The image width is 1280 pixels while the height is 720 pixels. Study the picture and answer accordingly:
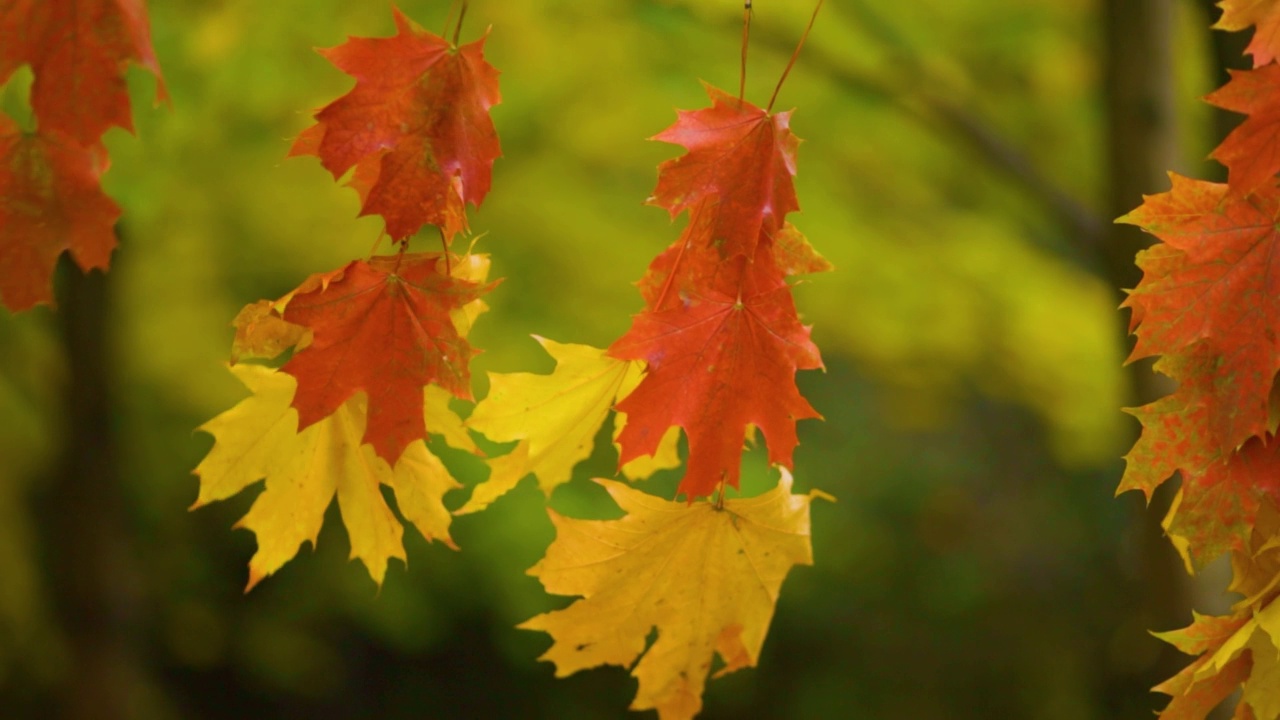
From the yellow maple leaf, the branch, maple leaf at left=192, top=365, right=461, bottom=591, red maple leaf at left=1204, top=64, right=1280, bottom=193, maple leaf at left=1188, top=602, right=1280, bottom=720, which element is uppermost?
red maple leaf at left=1204, top=64, right=1280, bottom=193

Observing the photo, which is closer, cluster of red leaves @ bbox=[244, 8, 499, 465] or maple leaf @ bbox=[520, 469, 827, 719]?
cluster of red leaves @ bbox=[244, 8, 499, 465]

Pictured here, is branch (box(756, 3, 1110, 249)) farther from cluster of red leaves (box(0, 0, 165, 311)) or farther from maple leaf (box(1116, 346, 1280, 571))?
cluster of red leaves (box(0, 0, 165, 311))

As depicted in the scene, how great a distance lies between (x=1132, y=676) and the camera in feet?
18.5

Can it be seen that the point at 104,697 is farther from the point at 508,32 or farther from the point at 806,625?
the point at 806,625

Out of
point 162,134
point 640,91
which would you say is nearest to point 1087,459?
point 640,91

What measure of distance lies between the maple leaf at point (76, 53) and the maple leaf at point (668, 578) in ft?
1.83

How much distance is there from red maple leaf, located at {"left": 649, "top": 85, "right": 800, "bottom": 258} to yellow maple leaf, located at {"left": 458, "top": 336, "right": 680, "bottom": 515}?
172mm

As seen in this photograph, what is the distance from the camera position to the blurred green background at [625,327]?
3.17 metres

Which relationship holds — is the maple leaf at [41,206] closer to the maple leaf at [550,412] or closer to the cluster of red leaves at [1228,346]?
the maple leaf at [550,412]

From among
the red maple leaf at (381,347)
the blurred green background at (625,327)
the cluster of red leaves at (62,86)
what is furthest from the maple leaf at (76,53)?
the blurred green background at (625,327)

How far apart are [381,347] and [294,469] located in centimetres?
24

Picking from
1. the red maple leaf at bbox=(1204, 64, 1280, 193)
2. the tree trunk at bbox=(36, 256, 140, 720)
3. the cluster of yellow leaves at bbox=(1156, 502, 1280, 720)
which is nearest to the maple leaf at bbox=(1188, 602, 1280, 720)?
the cluster of yellow leaves at bbox=(1156, 502, 1280, 720)

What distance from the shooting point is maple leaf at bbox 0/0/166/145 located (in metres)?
0.95

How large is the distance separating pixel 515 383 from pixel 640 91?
2.92 metres
